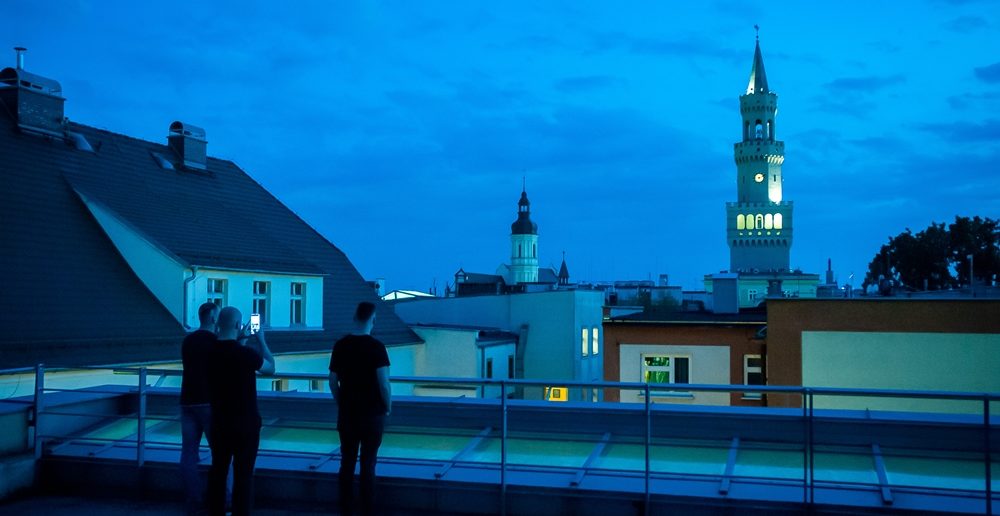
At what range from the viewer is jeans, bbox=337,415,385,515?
23.4 feet

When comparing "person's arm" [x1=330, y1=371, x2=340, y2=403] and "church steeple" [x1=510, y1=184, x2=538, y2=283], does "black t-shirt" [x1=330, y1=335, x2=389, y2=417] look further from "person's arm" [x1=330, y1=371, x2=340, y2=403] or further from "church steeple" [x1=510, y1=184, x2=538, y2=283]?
"church steeple" [x1=510, y1=184, x2=538, y2=283]

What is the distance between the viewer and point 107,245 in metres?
28.5

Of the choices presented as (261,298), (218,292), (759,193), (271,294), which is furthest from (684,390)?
(759,193)

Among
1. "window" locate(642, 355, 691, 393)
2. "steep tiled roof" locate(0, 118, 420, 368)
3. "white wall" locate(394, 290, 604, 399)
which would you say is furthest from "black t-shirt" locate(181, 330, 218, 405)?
"white wall" locate(394, 290, 604, 399)

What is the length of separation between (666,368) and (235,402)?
975 inches

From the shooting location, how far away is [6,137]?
1080 inches

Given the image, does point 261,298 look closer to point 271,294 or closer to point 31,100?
point 271,294

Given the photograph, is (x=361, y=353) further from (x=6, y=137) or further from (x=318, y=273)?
(x=318, y=273)

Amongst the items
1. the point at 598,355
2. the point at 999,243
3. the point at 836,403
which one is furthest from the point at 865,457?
the point at 999,243

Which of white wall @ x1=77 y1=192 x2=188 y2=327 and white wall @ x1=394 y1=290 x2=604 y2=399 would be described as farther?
white wall @ x1=394 y1=290 x2=604 y2=399

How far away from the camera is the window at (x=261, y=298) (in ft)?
101

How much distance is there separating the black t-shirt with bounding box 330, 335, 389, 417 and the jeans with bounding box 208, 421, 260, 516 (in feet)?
2.46

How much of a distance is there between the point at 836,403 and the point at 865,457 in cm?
1571

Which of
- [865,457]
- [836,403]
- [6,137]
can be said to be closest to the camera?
[865,457]
